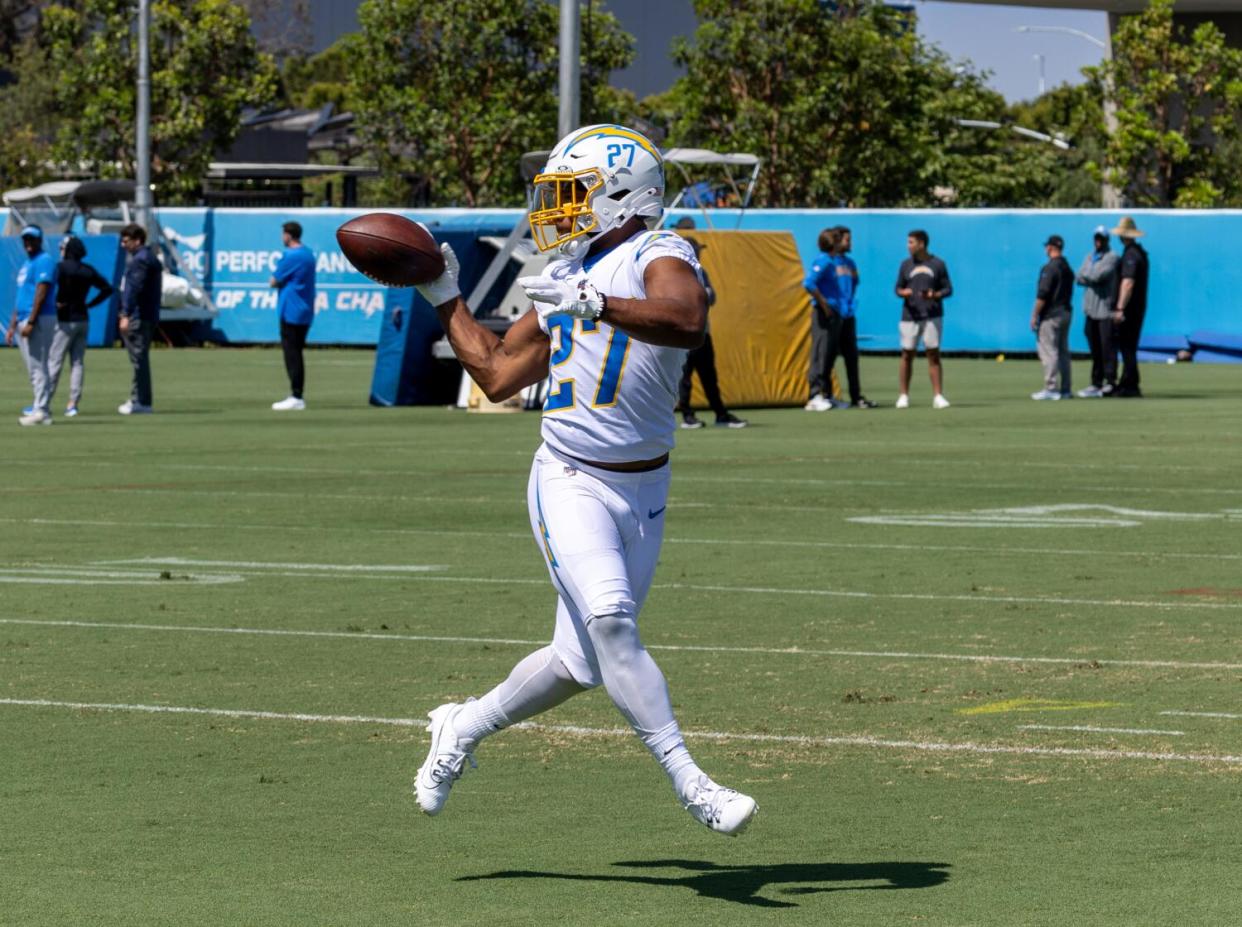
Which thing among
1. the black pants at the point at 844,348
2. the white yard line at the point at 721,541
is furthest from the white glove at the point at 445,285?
the black pants at the point at 844,348

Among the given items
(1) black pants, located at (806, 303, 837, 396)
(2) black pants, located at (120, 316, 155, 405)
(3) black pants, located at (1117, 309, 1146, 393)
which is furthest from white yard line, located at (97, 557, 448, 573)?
(3) black pants, located at (1117, 309, 1146, 393)

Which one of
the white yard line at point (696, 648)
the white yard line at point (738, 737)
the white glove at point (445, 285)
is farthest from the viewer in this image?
the white yard line at point (696, 648)

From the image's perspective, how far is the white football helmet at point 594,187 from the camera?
6.87m

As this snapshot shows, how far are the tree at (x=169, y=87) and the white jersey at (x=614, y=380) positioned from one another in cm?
5148

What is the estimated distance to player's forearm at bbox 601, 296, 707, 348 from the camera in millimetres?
6465

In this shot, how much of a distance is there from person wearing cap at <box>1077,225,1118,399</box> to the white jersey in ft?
79.0

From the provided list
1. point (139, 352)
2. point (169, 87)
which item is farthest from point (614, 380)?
point (169, 87)

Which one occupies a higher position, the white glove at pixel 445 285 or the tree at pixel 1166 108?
the white glove at pixel 445 285

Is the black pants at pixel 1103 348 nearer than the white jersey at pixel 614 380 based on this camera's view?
No

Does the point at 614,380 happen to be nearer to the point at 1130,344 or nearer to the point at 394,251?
the point at 394,251

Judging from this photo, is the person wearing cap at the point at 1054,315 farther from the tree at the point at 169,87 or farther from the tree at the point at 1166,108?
the tree at the point at 169,87

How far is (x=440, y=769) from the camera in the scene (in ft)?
22.7

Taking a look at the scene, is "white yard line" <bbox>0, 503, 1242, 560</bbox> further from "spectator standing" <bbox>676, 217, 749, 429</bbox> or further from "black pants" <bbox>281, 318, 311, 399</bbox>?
"black pants" <bbox>281, 318, 311, 399</bbox>

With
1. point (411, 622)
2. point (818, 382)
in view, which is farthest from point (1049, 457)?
point (411, 622)
